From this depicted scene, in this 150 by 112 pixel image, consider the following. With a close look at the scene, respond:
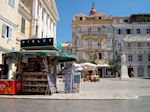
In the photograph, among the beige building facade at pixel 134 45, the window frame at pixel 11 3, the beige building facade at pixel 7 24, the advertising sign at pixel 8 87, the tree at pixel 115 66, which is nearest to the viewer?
the advertising sign at pixel 8 87

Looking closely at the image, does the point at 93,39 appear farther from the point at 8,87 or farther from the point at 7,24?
the point at 8,87

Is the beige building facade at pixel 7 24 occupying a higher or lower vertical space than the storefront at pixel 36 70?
higher

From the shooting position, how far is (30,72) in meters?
9.81

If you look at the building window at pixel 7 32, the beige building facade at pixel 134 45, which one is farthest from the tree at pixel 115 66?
the building window at pixel 7 32

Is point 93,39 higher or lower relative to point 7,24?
higher

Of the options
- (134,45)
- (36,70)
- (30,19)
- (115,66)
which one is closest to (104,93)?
(36,70)

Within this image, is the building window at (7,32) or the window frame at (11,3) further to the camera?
the window frame at (11,3)

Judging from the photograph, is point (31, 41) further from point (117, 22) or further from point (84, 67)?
point (117, 22)

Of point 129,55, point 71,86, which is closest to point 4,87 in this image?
point 71,86

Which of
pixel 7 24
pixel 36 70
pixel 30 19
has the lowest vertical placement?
pixel 36 70

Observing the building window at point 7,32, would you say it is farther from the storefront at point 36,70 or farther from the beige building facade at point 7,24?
the storefront at point 36,70

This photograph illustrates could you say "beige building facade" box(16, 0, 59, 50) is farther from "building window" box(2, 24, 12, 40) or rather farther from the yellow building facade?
the yellow building facade

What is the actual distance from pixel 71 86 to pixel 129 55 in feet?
102

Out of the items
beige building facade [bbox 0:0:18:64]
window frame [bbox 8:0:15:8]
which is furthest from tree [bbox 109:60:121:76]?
window frame [bbox 8:0:15:8]
